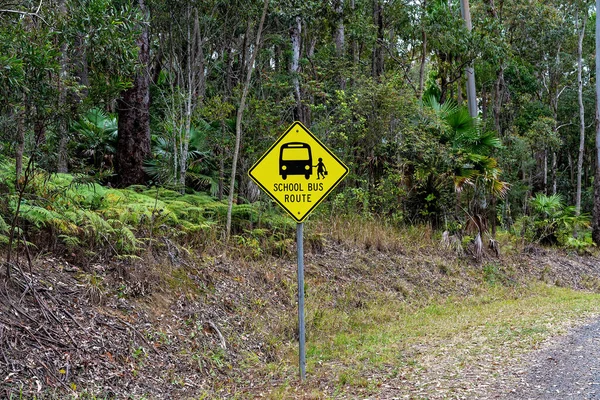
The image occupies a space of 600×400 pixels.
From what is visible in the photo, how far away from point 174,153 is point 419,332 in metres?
6.55

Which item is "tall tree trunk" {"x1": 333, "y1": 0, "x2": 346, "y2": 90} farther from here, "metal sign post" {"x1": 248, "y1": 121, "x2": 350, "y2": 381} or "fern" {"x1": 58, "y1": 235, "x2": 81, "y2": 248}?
"fern" {"x1": 58, "y1": 235, "x2": 81, "y2": 248}

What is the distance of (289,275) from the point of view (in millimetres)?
11773

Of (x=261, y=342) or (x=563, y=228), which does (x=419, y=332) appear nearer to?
(x=261, y=342)

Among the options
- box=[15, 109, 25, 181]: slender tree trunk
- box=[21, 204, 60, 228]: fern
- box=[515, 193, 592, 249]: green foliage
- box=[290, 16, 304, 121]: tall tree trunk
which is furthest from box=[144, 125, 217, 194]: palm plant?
box=[515, 193, 592, 249]: green foliage

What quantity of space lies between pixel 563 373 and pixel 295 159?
4206 mm

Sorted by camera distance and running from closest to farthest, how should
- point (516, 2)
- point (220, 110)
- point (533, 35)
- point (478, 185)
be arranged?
1. point (220, 110)
2. point (478, 185)
3. point (516, 2)
4. point (533, 35)

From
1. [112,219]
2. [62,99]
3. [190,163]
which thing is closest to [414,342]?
[112,219]

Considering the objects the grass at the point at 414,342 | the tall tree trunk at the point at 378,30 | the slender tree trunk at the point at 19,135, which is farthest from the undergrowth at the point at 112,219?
the tall tree trunk at the point at 378,30

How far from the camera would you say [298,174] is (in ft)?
24.7

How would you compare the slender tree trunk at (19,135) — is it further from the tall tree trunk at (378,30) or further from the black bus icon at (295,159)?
the tall tree trunk at (378,30)

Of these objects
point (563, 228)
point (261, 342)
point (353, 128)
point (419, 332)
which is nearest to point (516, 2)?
point (563, 228)

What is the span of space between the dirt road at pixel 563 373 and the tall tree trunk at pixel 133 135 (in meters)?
9.28

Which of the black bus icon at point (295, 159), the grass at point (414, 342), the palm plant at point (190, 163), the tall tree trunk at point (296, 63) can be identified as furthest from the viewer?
the tall tree trunk at point (296, 63)

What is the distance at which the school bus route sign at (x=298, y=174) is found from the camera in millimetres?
7469
